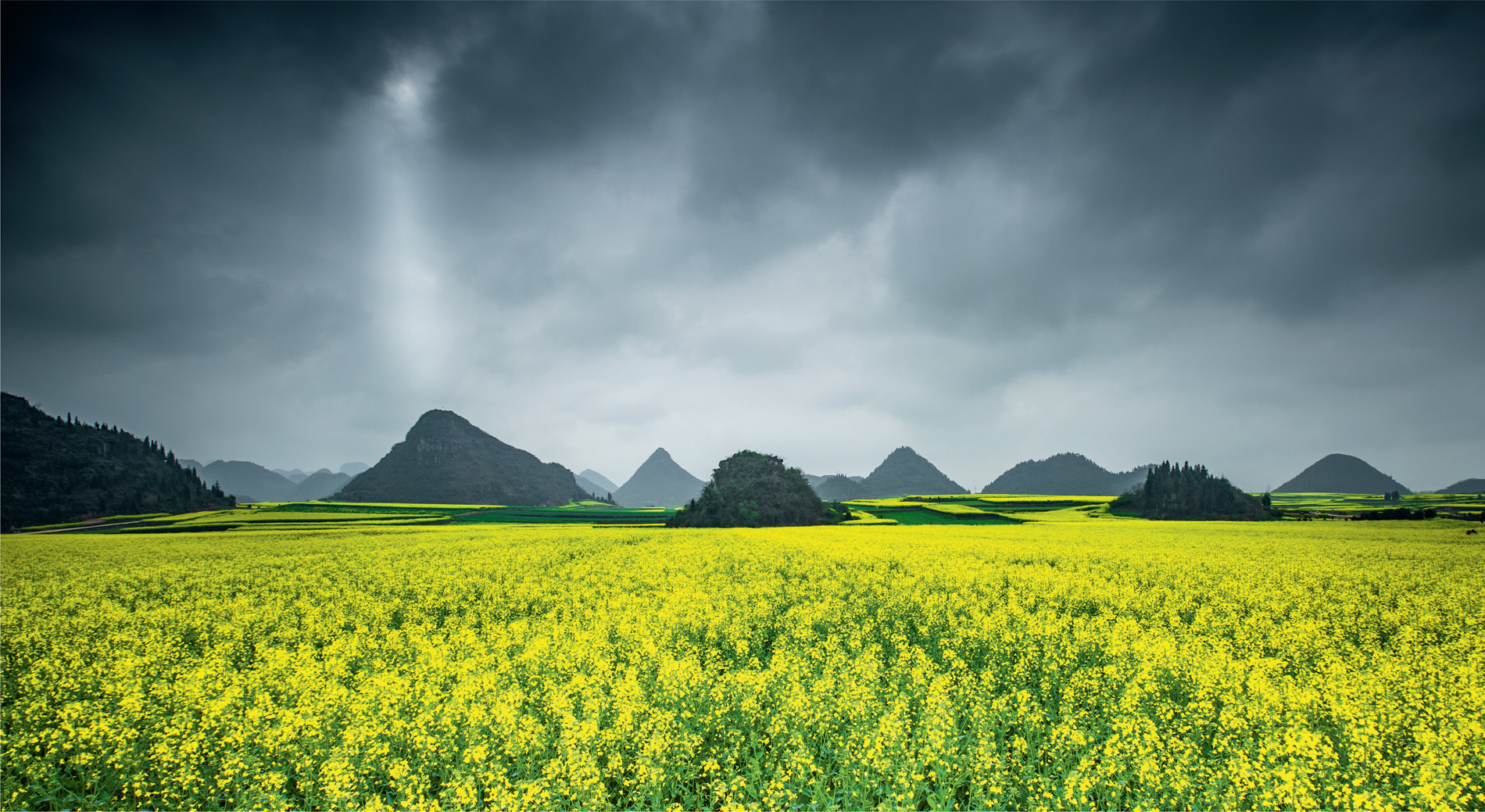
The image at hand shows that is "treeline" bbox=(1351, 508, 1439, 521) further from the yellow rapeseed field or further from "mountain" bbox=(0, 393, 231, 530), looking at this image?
"mountain" bbox=(0, 393, 231, 530)

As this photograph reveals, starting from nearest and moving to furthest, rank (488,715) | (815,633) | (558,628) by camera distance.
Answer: (488,715)
(558,628)
(815,633)

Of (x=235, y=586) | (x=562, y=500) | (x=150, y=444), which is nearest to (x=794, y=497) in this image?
(x=235, y=586)

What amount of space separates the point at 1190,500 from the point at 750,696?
111303mm

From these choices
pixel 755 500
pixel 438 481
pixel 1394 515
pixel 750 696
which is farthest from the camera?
pixel 438 481

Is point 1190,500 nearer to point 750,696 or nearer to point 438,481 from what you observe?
point 750,696

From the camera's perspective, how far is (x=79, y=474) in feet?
322

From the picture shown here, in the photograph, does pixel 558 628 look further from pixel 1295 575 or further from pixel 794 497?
pixel 794 497

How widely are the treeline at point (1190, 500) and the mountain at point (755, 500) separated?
5043cm

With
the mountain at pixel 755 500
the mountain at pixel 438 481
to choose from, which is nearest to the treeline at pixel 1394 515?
the mountain at pixel 755 500

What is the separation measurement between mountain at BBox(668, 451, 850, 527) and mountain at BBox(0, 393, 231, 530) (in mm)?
98690

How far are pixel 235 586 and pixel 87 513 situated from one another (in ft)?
394

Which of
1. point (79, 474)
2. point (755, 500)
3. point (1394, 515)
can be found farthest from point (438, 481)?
point (1394, 515)

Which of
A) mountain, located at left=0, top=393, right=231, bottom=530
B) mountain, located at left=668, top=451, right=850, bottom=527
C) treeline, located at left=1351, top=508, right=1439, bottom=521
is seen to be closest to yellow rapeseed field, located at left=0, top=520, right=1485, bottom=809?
treeline, located at left=1351, top=508, right=1439, bottom=521

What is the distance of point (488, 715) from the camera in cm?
705
